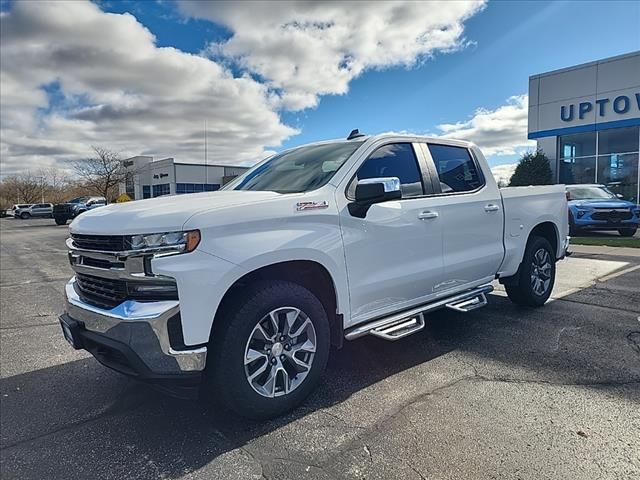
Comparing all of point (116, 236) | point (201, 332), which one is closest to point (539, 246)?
point (201, 332)

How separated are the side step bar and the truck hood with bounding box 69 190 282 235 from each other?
125cm

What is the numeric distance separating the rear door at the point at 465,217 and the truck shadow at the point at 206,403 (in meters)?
0.69

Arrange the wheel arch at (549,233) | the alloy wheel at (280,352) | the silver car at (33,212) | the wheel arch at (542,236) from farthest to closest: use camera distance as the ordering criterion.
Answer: the silver car at (33,212), the wheel arch at (549,233), the wheel arch at (542,236), the alloy wheel at (280,352)

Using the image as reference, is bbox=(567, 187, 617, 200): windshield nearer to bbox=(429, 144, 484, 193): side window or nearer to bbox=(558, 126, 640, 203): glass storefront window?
bbox=(558, 126, 640, 203): glass storefront window

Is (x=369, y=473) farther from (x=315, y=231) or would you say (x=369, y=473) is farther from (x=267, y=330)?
(x=315, y=231)

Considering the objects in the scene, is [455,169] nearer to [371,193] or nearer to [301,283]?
[371,193]

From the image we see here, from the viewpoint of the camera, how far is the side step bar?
3.54m

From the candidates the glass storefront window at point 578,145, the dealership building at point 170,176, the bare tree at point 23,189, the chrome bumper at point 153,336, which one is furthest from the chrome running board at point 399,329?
the bare tree at point 23,189

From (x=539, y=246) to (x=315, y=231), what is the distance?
11.8 feet

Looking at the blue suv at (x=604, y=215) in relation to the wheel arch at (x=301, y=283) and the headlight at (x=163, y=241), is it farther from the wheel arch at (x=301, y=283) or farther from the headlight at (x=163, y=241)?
the headlight at (x=163, y=241)

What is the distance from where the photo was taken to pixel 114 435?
2.96 metres

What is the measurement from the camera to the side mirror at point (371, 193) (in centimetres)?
330

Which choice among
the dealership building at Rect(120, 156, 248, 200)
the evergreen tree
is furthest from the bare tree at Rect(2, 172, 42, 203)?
the evergreen tree

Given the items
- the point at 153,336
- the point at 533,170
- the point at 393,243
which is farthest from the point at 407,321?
the point at 533,170
